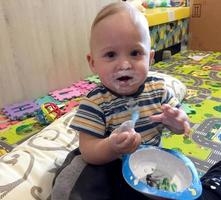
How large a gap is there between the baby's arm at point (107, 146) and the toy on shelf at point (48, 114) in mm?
565

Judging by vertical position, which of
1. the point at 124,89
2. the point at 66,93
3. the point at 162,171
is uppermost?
the point at 124,89

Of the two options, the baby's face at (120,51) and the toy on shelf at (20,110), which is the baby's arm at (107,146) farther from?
the toy on shelf at (20,110)

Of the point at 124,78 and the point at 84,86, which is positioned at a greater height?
the point at 124,78

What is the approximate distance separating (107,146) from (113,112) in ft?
0.33

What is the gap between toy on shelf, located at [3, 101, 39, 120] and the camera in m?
1.18

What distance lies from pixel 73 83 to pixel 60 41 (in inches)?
9.8

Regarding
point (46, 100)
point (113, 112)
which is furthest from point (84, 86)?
point (113, 112)

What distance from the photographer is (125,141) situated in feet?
1.46

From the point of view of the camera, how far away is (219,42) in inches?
83.5

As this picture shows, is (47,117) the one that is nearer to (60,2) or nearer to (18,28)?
(18,28)

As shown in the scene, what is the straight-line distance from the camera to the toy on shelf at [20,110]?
118 centimetres

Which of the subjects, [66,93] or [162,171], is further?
[66,93]

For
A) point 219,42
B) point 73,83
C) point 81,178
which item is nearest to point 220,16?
point 219,42

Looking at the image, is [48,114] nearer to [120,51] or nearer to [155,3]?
[120,51]
